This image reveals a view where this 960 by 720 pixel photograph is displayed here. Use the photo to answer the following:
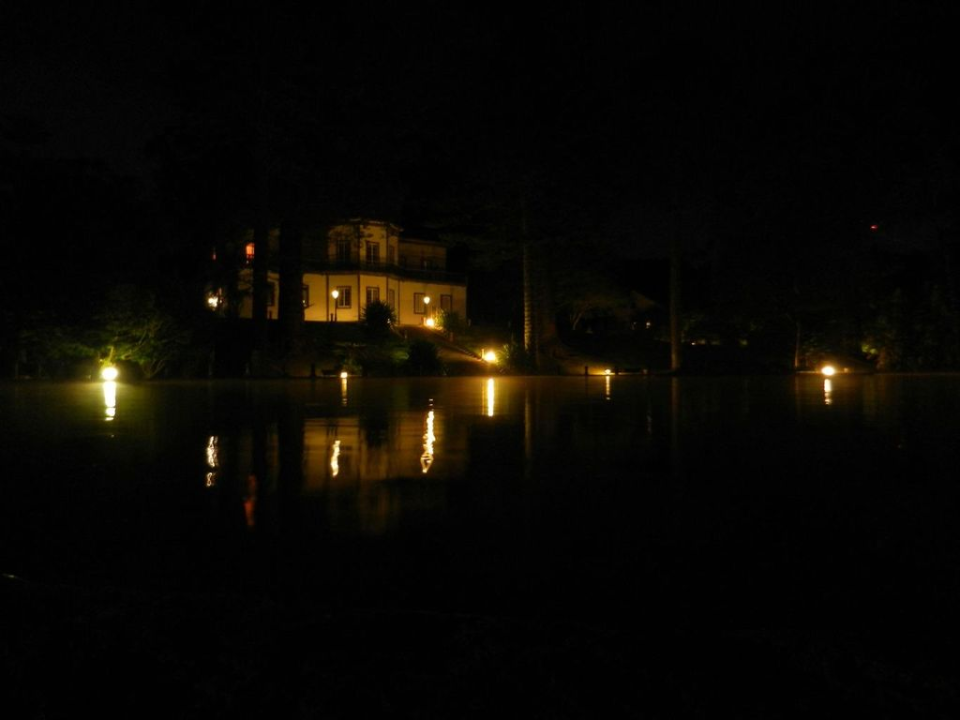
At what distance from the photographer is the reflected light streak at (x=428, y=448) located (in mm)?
7047

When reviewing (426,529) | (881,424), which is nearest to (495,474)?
(426,529)

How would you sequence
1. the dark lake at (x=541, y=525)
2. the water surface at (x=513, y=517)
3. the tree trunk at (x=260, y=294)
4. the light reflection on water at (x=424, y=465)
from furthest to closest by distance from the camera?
the tree trunk at (x=260, y=294)
the light reflection on water at (x=424, y=465)
the water surface at (x=513, y=517)
the dark lake at (x=541, y=525)

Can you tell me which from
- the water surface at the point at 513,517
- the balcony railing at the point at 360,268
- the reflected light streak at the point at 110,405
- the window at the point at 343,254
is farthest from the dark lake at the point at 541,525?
the window at the point at 343,254

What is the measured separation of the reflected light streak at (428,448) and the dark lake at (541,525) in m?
0.06

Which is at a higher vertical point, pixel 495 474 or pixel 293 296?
pixel 293 296

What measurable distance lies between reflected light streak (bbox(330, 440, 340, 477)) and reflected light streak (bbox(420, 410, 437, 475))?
0.74 meters

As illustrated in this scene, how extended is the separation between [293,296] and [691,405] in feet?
69.9

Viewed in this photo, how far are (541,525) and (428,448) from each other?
3.67 meters

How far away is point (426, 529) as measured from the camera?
4598mm

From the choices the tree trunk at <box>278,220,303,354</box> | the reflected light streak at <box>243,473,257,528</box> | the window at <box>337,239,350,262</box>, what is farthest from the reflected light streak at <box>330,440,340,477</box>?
the window at <box>337,239,350,262</box>

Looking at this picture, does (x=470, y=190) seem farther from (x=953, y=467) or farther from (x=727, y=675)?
(x=727, y=675)

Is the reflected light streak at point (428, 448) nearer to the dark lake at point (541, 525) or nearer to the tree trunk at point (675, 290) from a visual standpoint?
the dark lake at point (541, 525)

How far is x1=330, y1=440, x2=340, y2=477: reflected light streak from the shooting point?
22.0 ft

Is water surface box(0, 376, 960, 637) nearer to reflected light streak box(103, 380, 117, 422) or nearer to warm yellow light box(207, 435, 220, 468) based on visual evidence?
warm yellow light box(207, 435, 220, 468)
